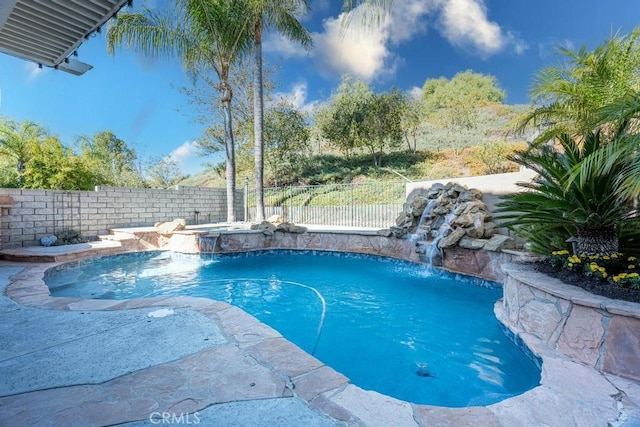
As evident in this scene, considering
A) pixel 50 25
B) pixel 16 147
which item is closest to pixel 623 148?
pixel 50 25

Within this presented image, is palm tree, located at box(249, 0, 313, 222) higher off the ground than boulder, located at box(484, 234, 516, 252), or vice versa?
palm tree, located at box(249, 0, 313, 222)

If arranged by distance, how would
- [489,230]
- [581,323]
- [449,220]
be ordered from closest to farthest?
[581,323] → [489,230] → [449,220]

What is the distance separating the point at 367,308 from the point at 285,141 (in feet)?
39.8

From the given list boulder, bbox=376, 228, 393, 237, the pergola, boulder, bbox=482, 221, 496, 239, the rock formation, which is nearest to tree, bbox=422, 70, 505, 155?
the rock formation

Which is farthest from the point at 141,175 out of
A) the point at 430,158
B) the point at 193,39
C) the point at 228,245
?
the point at 430,158

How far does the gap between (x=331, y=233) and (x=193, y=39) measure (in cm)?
775

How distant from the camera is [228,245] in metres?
7.78

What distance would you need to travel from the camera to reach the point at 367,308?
3975 mm

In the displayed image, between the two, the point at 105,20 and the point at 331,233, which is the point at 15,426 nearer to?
the point at 105,20

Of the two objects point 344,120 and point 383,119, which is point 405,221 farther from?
point 344,120

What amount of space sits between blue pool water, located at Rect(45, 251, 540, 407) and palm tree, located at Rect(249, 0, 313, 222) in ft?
11.5

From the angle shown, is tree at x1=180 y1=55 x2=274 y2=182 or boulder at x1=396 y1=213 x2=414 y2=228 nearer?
boulder at x1=396 y1=213 x2=414 y2=228

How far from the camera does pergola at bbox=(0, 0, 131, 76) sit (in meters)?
2.15

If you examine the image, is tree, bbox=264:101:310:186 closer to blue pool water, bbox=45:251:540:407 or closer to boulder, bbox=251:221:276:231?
boulder, bbox=251:221:276:231
